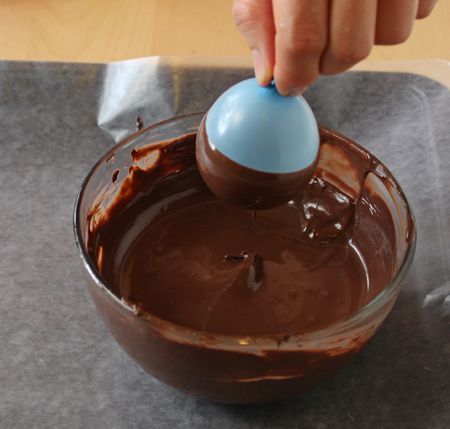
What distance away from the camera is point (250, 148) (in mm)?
869

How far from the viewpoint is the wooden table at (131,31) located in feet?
4.96

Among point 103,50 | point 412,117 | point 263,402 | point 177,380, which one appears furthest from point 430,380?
point 103,50

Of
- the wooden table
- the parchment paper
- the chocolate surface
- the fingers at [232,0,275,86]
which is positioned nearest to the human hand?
the fingers at [232,0,275,86]

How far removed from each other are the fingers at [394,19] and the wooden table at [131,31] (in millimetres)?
731

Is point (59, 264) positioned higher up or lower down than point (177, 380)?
lower down

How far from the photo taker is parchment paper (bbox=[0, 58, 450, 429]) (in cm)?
99

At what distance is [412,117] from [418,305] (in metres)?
0.41

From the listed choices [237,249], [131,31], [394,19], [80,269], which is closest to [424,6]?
[394,19]

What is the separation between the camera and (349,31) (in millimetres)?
741

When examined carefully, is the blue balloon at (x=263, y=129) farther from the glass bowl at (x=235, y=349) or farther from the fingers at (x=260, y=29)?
the glass bowl at (x=235, y=349)

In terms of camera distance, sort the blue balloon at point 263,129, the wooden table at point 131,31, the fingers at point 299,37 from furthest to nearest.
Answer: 1. the wooden table at point 131,31
2. the blue balloon at point 263,129
3. the fingers at point 299,37

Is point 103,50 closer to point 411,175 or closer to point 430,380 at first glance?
point 411,175

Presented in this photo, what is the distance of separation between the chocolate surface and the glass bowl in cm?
9

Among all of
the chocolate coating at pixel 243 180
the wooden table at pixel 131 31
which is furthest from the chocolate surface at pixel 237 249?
the wooden table at pixel 131 31
